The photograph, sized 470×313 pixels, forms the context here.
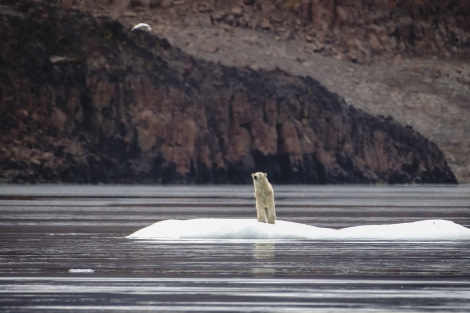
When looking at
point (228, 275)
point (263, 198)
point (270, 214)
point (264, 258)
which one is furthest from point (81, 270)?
point (270, 214)

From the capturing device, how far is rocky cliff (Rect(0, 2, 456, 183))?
151 metres

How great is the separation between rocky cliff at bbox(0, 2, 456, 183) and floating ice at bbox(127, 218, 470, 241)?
357ft

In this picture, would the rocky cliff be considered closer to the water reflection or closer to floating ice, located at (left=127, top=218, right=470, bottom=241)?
floating ice, located at (left=127, top=218, right=470, bottom=241)

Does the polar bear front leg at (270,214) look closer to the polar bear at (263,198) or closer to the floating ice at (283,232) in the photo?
the polar bear at (263,198)

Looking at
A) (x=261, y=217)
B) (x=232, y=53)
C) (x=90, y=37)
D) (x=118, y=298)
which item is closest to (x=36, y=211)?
(x=261, y=217)

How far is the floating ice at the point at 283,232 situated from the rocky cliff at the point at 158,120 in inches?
4278

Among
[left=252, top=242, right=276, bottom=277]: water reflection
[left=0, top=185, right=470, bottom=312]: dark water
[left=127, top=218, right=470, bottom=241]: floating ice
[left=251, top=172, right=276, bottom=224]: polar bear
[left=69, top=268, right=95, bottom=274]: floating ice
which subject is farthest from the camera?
[left=251, top=172, right=276, bottom=224]: polar bear

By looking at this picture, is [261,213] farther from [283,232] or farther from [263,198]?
[283,232]

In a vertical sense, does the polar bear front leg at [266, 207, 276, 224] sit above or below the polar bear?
below

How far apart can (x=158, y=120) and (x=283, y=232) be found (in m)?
120

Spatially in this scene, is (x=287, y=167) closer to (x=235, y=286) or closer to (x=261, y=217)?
(x=261, y=217)

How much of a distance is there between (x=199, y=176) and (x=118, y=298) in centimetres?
13328

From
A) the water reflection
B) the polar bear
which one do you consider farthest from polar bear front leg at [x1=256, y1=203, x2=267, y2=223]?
the water reflection

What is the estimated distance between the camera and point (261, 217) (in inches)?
1455
